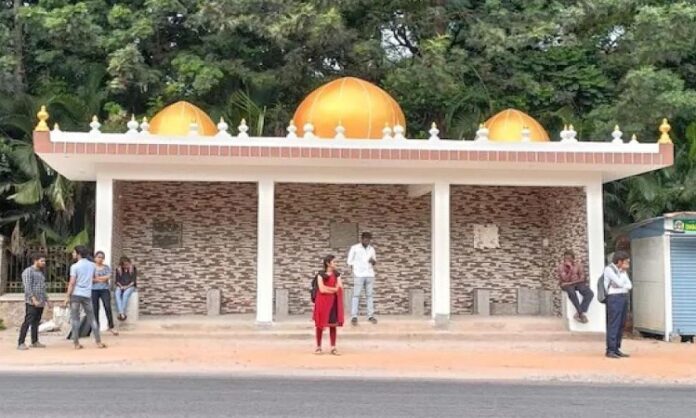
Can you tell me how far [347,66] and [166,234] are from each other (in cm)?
702

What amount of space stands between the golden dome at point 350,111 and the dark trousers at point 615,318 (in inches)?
237

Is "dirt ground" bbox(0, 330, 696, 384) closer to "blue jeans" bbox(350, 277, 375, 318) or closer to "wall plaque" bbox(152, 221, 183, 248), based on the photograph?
"blue jeans" bbox(350, 277, 375, 318)

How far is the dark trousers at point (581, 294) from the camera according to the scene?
620 inches

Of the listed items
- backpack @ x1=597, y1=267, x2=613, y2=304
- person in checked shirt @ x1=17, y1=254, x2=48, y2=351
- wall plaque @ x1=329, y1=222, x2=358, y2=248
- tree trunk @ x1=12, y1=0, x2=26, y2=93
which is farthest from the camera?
tree trunk @ x1=12, y1=0, x2=26, y2=93

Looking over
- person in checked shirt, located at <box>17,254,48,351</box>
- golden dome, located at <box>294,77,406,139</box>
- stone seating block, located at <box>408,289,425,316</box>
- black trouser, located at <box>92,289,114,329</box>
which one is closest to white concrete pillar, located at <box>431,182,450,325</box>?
stone seating block, located at <box>408,289,425,316</box>

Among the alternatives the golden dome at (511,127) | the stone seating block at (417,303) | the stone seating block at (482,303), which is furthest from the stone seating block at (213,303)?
the golden dome at (511,127)

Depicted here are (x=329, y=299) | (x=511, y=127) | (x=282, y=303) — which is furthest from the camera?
(x=511, y=127)

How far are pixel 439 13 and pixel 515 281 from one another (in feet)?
23.0

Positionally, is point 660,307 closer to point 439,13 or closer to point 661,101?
point 661,101

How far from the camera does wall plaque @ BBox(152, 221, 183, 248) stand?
704 inches

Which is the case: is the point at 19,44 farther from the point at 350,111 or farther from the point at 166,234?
the point at 350,111

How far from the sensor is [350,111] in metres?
17.1

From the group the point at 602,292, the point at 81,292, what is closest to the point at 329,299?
the point at 81,292

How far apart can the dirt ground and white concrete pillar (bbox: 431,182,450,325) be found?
105cm
